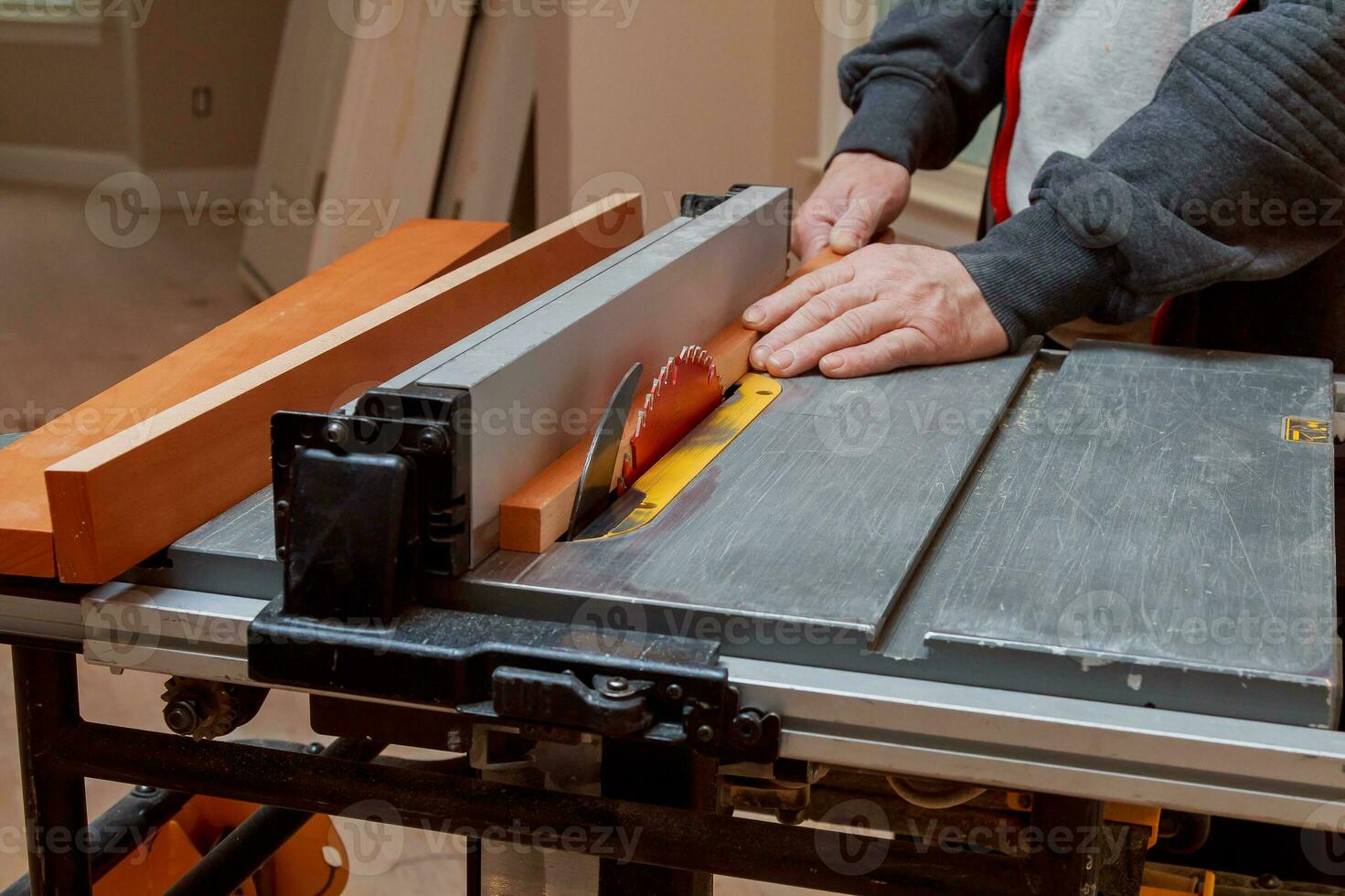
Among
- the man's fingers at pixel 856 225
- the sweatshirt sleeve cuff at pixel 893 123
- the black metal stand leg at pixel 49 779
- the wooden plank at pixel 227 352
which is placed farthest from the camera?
the sweatshirt sleeve cuff at pixel 893 123

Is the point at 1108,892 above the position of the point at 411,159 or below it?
below

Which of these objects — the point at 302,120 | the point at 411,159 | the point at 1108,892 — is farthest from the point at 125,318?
the point at 1108,892

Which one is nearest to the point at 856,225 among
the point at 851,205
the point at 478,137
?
the point at 851,205

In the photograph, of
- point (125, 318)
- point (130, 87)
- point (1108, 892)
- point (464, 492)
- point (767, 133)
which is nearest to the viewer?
point (464, 492)

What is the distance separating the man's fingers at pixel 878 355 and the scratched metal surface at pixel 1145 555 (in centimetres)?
11

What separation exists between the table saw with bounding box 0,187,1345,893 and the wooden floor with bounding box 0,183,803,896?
130 cm

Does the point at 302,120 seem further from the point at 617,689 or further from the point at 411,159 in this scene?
the point at 617,689

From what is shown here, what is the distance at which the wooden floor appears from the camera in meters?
2.21

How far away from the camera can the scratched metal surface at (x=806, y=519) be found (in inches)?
31.9

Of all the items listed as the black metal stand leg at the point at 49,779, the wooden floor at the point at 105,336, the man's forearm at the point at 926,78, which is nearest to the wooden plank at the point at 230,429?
the black metal stand leg at the point at 49,779

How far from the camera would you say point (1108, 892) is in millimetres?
998

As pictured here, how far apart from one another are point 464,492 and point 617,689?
0.55 ft

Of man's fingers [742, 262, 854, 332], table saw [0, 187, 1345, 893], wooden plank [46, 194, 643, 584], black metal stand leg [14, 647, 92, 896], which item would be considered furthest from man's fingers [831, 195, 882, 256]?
black metal stand leg [14, 647, 92, 896]

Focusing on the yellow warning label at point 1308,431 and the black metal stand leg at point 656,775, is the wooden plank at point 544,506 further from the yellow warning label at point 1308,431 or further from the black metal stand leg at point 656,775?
the yellow warning label at point 1308,431
